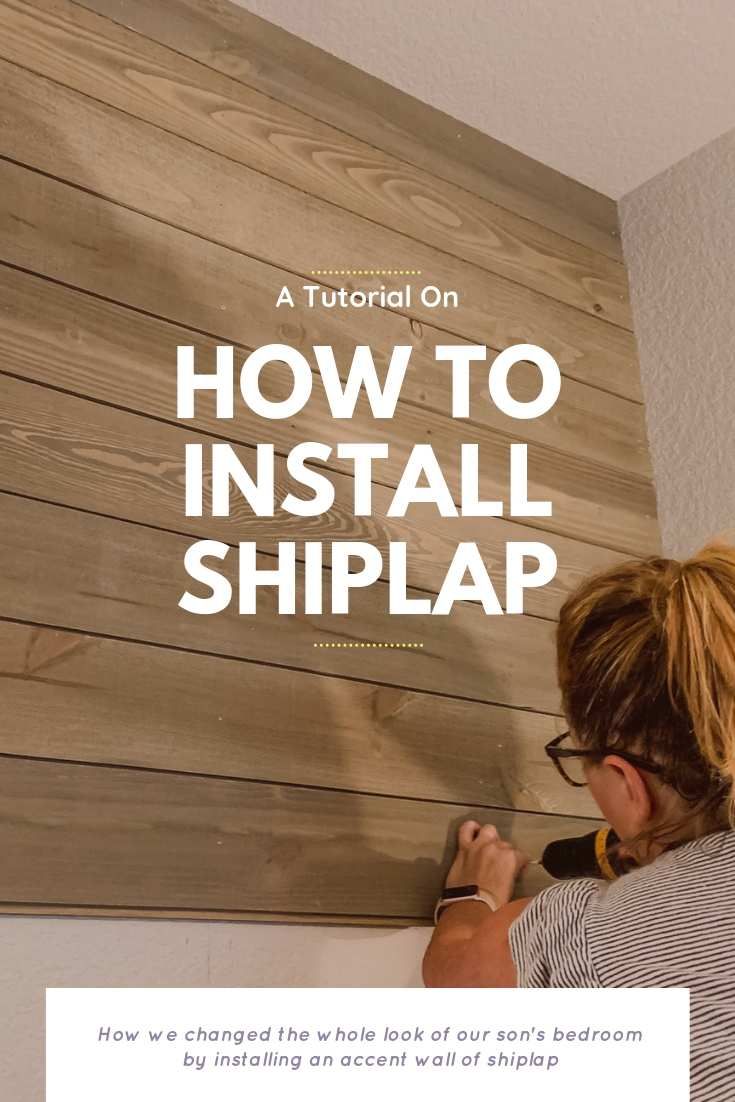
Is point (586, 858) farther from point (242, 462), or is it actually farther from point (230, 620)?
point (242, 462)

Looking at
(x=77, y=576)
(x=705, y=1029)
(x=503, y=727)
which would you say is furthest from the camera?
(x=503, y=727)

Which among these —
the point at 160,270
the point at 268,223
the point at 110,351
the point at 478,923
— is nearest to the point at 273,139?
the point at 268,223

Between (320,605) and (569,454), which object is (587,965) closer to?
(320,605)

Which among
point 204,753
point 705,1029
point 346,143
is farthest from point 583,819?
point 346,143

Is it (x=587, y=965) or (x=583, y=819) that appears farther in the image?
(x=583, y=819)

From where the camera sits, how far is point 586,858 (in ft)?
4.56

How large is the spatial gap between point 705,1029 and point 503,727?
670 mm

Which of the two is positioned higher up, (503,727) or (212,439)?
(212,439)

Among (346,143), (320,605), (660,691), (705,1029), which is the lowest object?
(705,1029)

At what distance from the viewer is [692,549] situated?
1769 millimetres

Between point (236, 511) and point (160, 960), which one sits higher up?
point (236, 511)

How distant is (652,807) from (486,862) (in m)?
0.38

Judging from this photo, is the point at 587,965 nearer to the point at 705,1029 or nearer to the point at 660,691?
the point at 705,1029

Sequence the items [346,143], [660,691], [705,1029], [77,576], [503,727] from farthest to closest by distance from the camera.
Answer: [346,143] → [503,727] → [77,576] → [660,691] → [705,1029]
